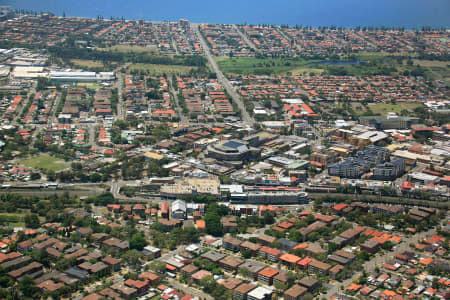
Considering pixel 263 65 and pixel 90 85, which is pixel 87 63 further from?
pixel 263 65

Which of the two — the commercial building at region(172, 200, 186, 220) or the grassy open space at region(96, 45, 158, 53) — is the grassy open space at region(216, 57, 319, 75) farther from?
the commercial building at region(172, 200, 186, 220)

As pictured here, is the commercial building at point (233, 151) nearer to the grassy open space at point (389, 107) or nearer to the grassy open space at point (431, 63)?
the grassy open space at point (389, 107)

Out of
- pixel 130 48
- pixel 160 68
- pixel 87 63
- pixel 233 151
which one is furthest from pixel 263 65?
pixel 233 151

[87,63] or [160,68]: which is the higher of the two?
[87,63]

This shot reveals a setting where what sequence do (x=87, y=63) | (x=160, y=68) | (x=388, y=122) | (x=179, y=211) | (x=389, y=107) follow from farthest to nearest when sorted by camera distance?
(x=87, y=63), (x=160, y=68), (x=389, y=107), (x=388, y=122), (x=179, y=211)

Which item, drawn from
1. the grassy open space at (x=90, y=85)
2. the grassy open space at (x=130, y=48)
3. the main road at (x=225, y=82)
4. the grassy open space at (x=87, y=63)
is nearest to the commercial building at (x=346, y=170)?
the main road at (x=225, y=82)

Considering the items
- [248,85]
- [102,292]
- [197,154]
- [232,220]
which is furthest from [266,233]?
[248,85]
